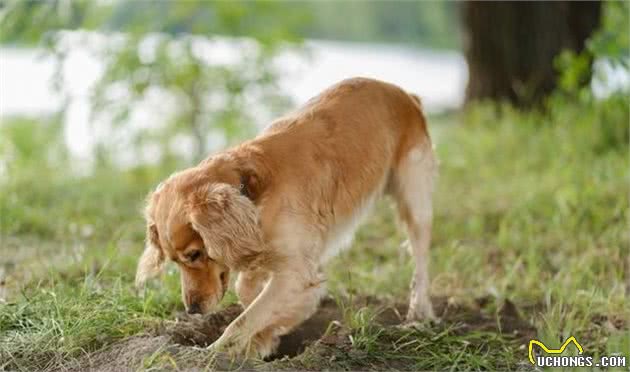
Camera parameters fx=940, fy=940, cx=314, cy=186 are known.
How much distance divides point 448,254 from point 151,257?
2.37 meters

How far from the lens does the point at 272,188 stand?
4.14 metres

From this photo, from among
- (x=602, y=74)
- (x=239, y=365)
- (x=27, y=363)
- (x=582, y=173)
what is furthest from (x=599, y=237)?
(x=27, y=363)

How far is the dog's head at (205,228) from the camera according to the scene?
12.6 ft

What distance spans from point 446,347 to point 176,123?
18.6 ft

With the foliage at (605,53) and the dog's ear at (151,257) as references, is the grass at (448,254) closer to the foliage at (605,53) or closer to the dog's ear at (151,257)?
the dog's ear at (151,257)

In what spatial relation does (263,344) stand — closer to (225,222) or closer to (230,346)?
(230,346)

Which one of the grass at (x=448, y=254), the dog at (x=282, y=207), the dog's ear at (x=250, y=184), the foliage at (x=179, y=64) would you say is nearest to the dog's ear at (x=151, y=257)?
the dog at (x=282, y=207)

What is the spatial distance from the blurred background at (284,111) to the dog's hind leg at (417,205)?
0.39 metres

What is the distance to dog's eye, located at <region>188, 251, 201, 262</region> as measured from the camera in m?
3.94

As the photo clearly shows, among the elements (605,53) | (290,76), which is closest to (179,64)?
(290,76)

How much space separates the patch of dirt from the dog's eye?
0.34 metres

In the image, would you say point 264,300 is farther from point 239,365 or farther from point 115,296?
point 115,296

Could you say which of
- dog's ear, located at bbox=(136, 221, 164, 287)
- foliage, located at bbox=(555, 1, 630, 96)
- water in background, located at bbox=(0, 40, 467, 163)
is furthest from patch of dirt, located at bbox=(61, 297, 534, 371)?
foliage, located at bbox=(555, 1, 630, 96)

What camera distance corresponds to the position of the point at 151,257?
423 centimetres
